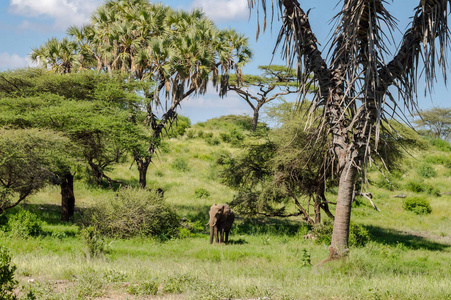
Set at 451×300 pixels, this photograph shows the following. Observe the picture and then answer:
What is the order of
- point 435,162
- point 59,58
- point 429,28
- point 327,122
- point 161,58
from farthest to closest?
1. point 435,162
2. point 59,58
3. point 161,58
4. point 327,122
5. point 429,28

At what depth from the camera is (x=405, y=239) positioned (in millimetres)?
19797

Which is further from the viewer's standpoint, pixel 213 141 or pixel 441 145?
pixel 441 145

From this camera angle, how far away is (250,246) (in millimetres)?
15633

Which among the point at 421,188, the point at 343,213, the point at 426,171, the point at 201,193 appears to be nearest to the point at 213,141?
the point at 201,193

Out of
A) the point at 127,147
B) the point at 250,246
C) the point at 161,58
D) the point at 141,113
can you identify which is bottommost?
Answer: the point at 250,246

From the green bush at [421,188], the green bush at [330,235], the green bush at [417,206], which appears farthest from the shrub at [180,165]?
the green bush at [330,235]

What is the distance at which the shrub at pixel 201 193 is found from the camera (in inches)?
1112

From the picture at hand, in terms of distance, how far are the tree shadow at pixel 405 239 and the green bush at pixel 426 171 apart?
17.5 meters

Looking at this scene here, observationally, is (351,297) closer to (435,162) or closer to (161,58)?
(161,58)

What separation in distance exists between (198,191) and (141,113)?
8.35 metres

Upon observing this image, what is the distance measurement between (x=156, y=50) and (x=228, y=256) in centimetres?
1394

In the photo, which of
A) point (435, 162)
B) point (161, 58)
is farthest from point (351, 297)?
point (435, 162)

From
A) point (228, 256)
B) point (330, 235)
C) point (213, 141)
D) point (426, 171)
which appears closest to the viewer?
point (228, 256)

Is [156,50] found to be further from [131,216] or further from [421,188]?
[421,188]
